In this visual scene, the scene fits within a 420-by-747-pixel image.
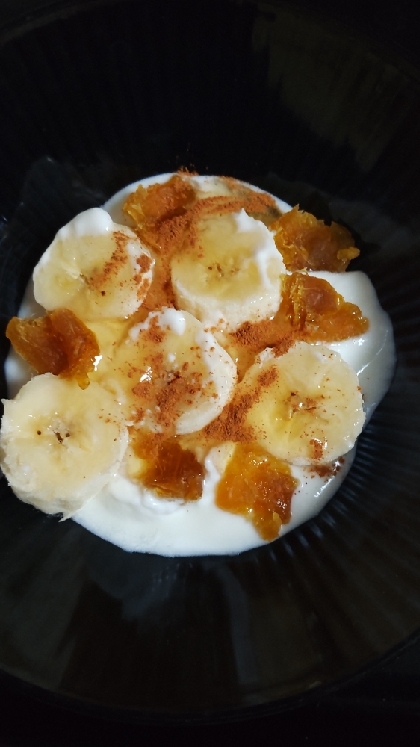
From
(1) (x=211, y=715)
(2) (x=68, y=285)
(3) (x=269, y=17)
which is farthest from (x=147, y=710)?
(3) (x=269, y=17)

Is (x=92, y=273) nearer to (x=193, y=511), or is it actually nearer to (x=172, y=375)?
(x=172, y=375)

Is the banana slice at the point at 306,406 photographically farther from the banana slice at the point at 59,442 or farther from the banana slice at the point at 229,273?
the banana slice at the point at 59,442

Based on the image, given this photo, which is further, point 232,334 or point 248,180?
point 248,180

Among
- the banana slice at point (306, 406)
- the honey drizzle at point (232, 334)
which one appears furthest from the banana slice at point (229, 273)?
the banana slice at point (306, 406)

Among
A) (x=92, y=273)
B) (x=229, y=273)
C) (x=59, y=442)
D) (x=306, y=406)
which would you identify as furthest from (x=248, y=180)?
(x=59, y=442)

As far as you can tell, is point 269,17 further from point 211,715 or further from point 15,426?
point 211,715
